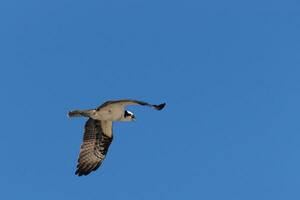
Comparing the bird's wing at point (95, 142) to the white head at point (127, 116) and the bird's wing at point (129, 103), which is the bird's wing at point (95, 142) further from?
the bird's wing at point (129, 103)

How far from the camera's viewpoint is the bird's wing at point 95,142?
88.9 feet

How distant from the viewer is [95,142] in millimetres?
27453

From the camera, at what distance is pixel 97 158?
27266 millimetres

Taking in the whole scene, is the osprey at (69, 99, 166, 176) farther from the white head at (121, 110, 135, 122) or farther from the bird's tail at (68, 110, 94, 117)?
the bird's tail at (68, 110, 94, 117)

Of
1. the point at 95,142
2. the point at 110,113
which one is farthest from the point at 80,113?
the point at 95,142

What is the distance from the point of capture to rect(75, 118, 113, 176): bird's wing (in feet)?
88.9

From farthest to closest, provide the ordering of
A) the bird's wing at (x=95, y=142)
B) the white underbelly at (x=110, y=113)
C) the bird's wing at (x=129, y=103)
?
the bird's wing at (x=95, y=142) → the white underbelly at (x=110, y=113) → the bird's wing at (x=129, y=103)

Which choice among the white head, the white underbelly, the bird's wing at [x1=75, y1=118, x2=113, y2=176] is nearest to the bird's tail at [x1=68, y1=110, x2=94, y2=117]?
the white underbelly

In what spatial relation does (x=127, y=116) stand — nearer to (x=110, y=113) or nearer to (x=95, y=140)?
(x=110, y=113)

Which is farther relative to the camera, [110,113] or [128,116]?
[128,116]

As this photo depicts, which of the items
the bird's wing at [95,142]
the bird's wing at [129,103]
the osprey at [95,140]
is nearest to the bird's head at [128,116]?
the osprey at [95,140]

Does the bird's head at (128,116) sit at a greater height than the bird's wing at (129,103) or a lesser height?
greater

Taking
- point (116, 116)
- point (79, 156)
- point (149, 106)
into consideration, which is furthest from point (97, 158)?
point (149, 106)

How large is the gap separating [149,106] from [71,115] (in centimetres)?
313
